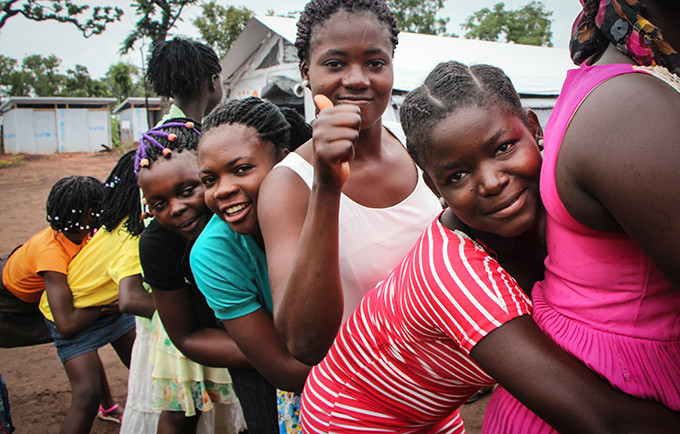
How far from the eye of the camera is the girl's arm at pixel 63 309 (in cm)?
302

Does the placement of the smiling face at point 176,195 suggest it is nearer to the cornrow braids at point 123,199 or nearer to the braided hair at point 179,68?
the cornrow braids at point 123,199

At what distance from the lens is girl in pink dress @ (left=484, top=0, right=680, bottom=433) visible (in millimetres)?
739

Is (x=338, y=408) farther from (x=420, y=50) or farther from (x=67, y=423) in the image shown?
(x=420, y=50)

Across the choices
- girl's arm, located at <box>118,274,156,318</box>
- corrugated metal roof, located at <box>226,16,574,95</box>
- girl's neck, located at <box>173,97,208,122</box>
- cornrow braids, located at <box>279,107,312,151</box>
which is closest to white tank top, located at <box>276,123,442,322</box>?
cornrow braids, located at <box>279,107,312,151</box>

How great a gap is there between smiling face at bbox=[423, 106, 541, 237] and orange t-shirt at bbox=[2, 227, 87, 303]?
2.88m

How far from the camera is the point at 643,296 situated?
0.91m

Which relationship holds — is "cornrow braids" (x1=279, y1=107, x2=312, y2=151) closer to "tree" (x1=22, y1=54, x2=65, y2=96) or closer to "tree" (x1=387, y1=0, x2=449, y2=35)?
"tree" (x1=387, y1=0, x2=449, y2=35)

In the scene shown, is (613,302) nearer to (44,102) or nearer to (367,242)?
(367,242)

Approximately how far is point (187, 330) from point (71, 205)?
70.1 inches

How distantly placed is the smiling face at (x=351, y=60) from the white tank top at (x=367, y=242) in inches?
→ 10.6

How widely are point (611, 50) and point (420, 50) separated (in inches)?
422

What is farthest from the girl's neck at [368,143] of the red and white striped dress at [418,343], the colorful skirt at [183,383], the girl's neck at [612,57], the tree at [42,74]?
the tree at [42,74]

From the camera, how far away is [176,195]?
6.75ft

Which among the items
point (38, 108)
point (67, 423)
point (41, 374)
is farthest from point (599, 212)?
point (38, 108)
